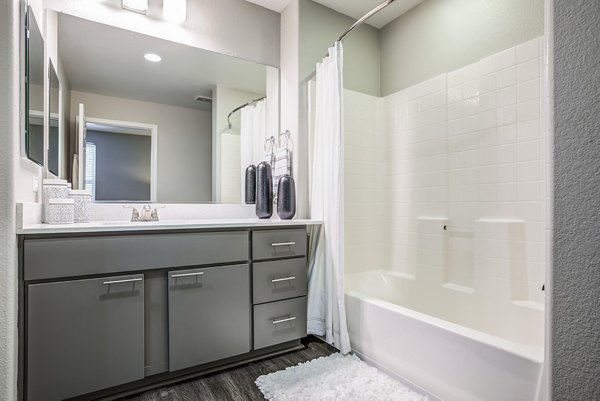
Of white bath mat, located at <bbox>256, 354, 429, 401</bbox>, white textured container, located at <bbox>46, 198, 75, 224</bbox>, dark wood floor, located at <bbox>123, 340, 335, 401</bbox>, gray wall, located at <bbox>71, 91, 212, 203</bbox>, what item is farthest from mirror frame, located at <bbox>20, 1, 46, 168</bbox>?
white bath mat, located at <bbox>256, 354, 429, 401</bbox>

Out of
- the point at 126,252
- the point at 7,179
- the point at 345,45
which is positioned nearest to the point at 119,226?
the point at 126,252

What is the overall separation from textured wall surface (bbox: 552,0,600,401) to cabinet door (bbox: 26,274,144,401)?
5.26ft

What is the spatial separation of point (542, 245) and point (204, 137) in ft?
7.51

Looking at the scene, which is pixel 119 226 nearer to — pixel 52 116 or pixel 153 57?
pixel 52 116

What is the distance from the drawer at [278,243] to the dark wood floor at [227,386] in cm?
63

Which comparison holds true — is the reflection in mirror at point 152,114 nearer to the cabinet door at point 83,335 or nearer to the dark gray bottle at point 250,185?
the dark gray bottle at point 250,185

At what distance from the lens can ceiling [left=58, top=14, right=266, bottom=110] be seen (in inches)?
77.2

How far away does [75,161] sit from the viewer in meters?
1.93

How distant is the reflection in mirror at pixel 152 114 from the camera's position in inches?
77.7

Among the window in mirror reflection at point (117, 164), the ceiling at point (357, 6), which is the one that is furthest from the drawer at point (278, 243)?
the ceiling at point (357, 6)

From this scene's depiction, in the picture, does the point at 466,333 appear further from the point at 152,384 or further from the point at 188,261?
the point at 152,384

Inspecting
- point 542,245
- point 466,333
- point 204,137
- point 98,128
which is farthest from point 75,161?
point 542,245

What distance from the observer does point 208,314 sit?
5.65 feet

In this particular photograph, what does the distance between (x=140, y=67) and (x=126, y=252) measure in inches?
53.2
